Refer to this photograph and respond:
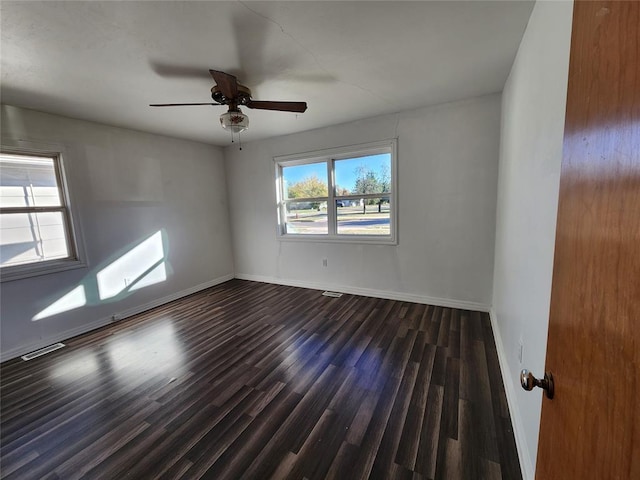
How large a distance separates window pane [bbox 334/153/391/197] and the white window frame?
3.31m

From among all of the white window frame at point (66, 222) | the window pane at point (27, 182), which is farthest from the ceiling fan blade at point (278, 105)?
the window pane at point (27, 182)

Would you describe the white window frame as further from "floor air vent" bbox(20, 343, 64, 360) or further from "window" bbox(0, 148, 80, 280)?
"floor air vent" bbox(20, 343, 64, 360)

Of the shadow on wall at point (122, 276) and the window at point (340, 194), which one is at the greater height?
the window at point (340, 194)

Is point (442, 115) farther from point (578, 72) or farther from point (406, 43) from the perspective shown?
point (578, 72)

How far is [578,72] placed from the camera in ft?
2.02

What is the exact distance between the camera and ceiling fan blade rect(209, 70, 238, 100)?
1876 mm

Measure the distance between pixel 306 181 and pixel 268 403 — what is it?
316cm

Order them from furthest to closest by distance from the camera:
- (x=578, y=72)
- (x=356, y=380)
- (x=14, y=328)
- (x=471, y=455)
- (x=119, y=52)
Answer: (x=14, y=328) < (x=356, y=380) < (x=119, y=52) < (x=471, y=455) < (x=578, y=72)

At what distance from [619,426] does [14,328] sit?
166 inches

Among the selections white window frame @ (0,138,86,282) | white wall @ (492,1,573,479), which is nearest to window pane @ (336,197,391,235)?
white wall @ (492,1,573,479)

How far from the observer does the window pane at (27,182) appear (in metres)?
2.58

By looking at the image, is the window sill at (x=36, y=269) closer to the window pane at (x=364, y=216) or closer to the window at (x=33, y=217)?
the window at (x=33, y=217)

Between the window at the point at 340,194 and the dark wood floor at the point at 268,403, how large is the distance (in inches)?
54.7

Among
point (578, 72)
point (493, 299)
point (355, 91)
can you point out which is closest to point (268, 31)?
point (355, 91)
